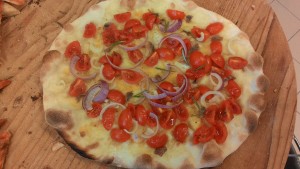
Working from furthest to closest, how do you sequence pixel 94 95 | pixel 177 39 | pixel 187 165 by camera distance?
pixel 177 39, pixel 94 95, pixel 187 165

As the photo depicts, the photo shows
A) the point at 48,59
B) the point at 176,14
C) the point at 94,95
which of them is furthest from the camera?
the point at 176,14

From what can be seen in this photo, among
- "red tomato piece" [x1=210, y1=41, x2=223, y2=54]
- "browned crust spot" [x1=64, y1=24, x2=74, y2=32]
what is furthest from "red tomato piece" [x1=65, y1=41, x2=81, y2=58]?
"red tomato piece" [x1=210, y1=41, x2=223, y2=54]

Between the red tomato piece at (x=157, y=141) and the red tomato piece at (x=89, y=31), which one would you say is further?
the red tomato piece at (x=89, y=31)

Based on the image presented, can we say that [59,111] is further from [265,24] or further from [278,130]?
[265,24]

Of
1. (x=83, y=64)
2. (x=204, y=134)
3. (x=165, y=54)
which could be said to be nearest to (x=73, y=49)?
(x=83, y=64)

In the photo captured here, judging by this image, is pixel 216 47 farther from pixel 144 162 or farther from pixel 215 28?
pixel 144 162

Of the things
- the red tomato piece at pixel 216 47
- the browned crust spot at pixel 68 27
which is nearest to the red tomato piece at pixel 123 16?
the browned crust spot at pixel 68 27

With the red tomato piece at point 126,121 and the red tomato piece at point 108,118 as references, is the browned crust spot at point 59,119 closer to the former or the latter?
the red tomato piece at point 108,118

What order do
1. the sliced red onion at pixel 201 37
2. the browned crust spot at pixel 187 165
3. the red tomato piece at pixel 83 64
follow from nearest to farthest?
1. the browned crust spot at pixel 187 165
2. the red tomato piece at pixel 83 64
3. the sliced red onion at pixel 201 37
